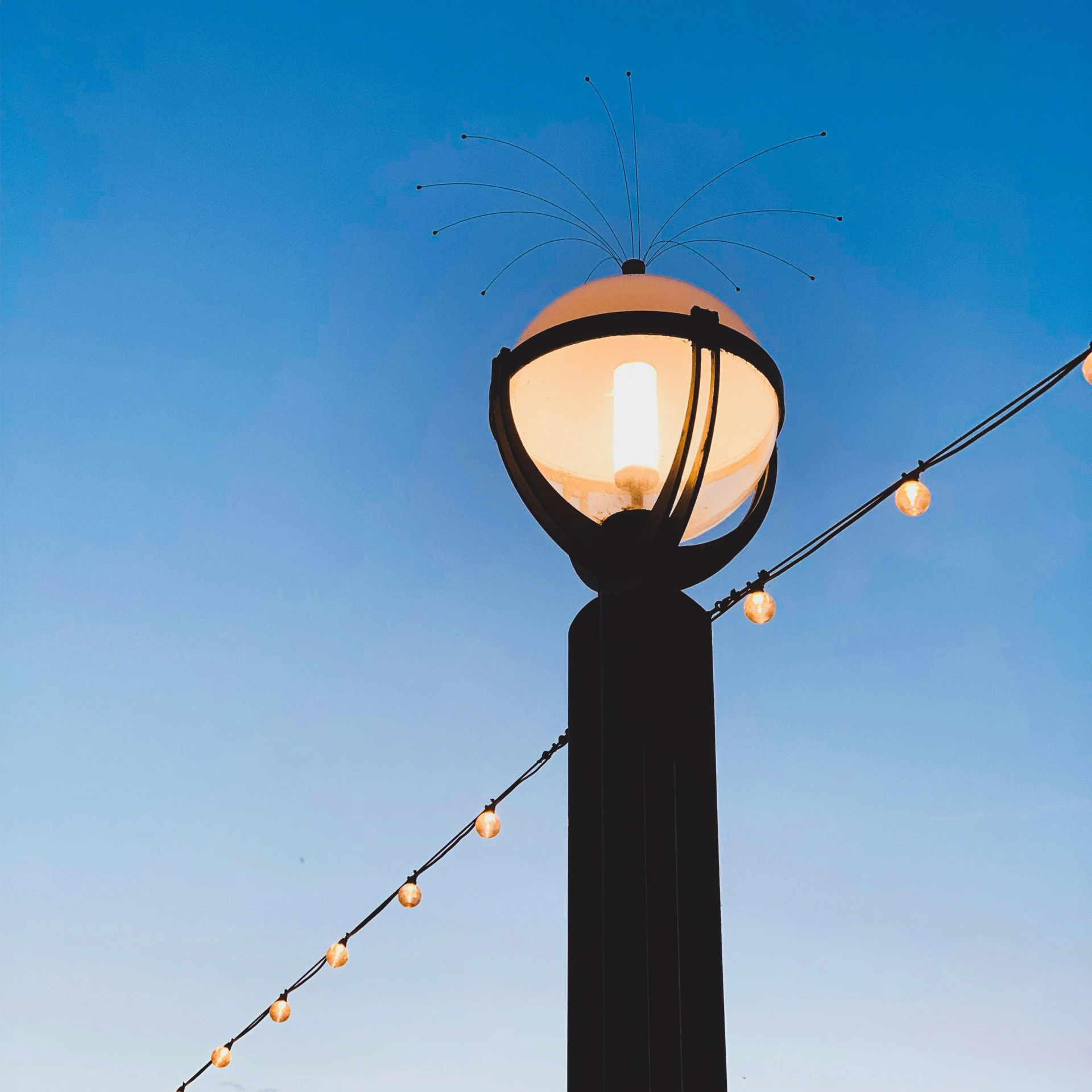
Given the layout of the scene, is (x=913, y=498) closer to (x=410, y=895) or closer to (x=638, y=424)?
(x=638, y=424)

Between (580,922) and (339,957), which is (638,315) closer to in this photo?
(580,922)

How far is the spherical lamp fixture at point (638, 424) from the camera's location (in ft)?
3.84

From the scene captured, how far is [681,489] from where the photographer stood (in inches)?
48.1

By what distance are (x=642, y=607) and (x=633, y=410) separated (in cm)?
23

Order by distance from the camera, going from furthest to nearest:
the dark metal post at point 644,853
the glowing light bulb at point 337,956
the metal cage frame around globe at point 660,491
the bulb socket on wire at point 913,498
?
the glowing light bulb at point 337,956, the bulb socket on wire at point 913,498, the metal cage frame around globe at point 660,491, the dark metal post at point 644,853

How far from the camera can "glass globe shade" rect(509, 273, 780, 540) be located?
1.21 meters

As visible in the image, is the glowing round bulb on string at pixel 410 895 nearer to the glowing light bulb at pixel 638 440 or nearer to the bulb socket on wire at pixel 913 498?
the bulb socket on wire at pixel 913 498

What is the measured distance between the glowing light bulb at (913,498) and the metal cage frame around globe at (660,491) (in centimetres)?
217

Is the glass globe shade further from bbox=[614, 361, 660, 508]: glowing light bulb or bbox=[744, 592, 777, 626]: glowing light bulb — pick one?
bbox=[744, 592, 777, 626]: glowing light bulb

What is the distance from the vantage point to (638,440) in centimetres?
120

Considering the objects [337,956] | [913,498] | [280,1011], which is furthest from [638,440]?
[280,1011]

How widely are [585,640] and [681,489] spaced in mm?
220

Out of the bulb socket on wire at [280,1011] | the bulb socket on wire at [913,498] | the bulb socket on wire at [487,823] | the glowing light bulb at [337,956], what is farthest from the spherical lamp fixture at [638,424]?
the bulb socket on wire at [280,1011]

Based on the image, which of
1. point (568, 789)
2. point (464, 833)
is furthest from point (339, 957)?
point (568, 789)
